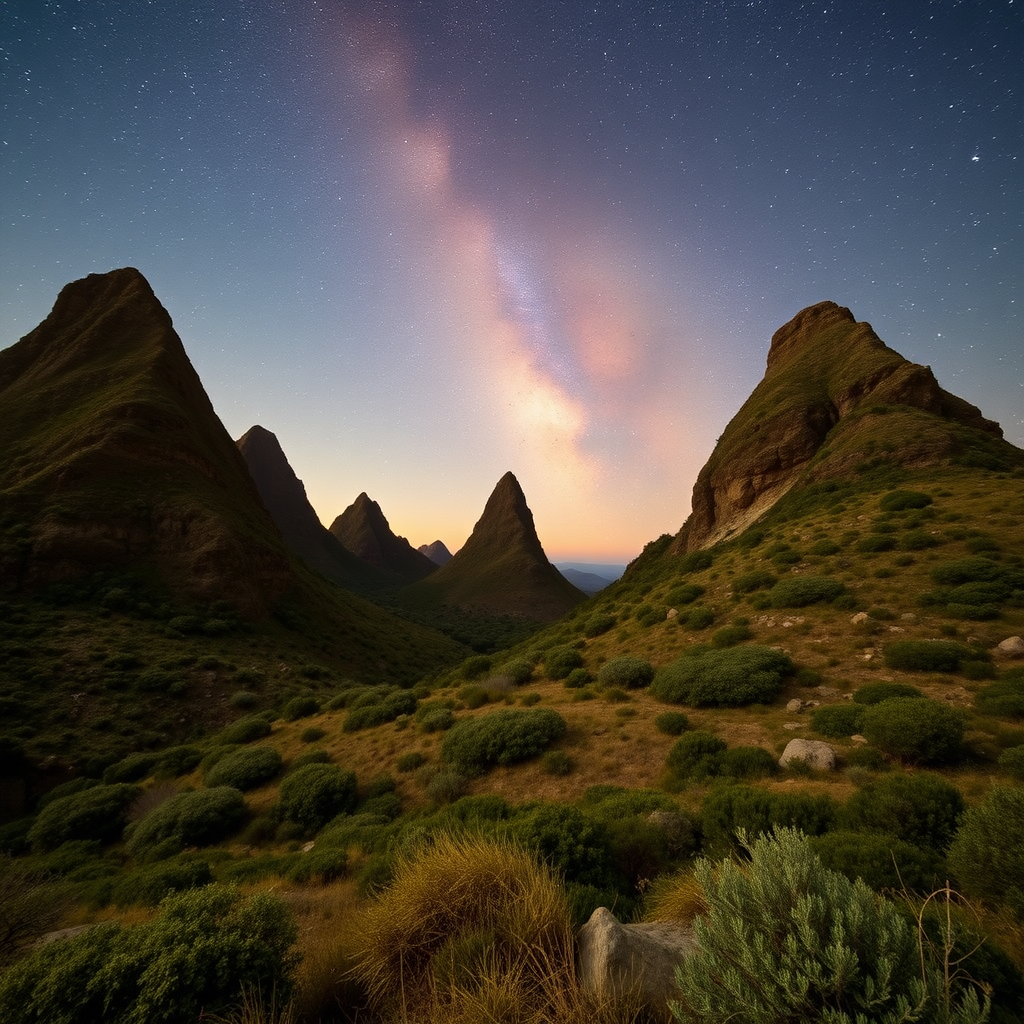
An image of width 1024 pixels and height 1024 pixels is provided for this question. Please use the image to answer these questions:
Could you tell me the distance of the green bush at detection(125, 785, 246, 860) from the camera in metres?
9.29

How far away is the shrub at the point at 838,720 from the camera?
7.60 m

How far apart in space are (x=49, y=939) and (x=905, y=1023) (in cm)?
891

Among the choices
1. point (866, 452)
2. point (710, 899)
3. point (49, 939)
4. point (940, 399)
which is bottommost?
point (49, 939)

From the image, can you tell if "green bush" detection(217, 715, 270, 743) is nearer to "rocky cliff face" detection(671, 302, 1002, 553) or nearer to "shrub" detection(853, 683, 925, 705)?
"shrub" detection(853, 683, 925, 705)

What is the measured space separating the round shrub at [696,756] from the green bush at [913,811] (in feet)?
8.57

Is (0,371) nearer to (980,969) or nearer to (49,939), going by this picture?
(49,939)

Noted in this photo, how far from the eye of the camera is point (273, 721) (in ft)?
58.3

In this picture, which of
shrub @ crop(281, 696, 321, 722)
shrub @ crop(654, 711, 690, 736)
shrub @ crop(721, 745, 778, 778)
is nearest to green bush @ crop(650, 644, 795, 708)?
shrub @ crop(654, 711, 690, 736)

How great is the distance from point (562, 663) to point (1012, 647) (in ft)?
39.1

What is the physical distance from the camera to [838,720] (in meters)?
7.75

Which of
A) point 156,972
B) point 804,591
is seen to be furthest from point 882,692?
point 156,972

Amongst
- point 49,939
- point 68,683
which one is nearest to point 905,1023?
point 49,939

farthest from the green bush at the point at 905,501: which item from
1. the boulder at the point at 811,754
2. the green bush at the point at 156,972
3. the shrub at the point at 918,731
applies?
the green bush at the point at 156,972

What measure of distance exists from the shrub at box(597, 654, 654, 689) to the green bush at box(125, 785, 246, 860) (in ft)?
34.6
